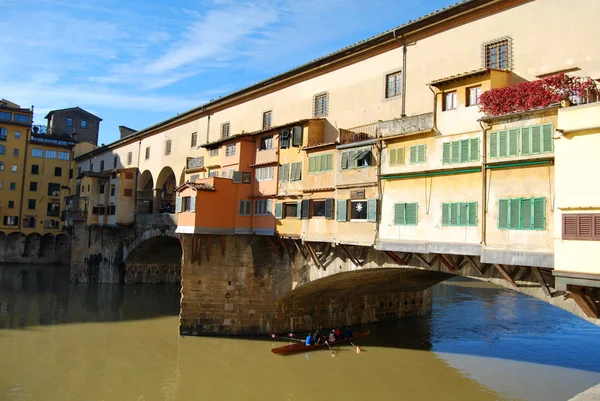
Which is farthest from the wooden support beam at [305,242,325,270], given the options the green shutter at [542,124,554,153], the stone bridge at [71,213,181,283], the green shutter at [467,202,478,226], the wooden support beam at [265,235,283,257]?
the stone bridge at [71,213,181,283]

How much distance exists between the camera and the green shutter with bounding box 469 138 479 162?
15352mm

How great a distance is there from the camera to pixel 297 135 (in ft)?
78.0

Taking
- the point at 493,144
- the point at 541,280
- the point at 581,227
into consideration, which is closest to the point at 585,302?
the point at 541,280

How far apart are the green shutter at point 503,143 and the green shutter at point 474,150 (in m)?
0.81

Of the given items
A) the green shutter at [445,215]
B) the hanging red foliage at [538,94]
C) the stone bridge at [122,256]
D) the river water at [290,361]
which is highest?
the hanging red foliage at [538,94]

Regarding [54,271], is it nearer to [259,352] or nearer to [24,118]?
[24,118]

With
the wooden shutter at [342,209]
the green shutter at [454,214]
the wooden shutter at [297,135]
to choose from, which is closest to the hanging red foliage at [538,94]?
the green shutter at [454,214]

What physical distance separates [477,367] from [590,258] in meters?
12.4

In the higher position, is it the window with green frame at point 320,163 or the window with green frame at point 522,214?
the window with green frame at point 320,163

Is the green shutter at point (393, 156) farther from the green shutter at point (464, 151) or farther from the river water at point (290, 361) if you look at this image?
the river water at point (290, 361)

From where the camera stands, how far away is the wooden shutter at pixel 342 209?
67.0 ft

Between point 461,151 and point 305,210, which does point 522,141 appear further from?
point 305,210

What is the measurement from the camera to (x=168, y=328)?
2969 cm

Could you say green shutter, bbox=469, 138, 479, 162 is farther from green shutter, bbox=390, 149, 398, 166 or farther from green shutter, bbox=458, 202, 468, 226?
green shutter, bbox=390, 149, 398, 166
